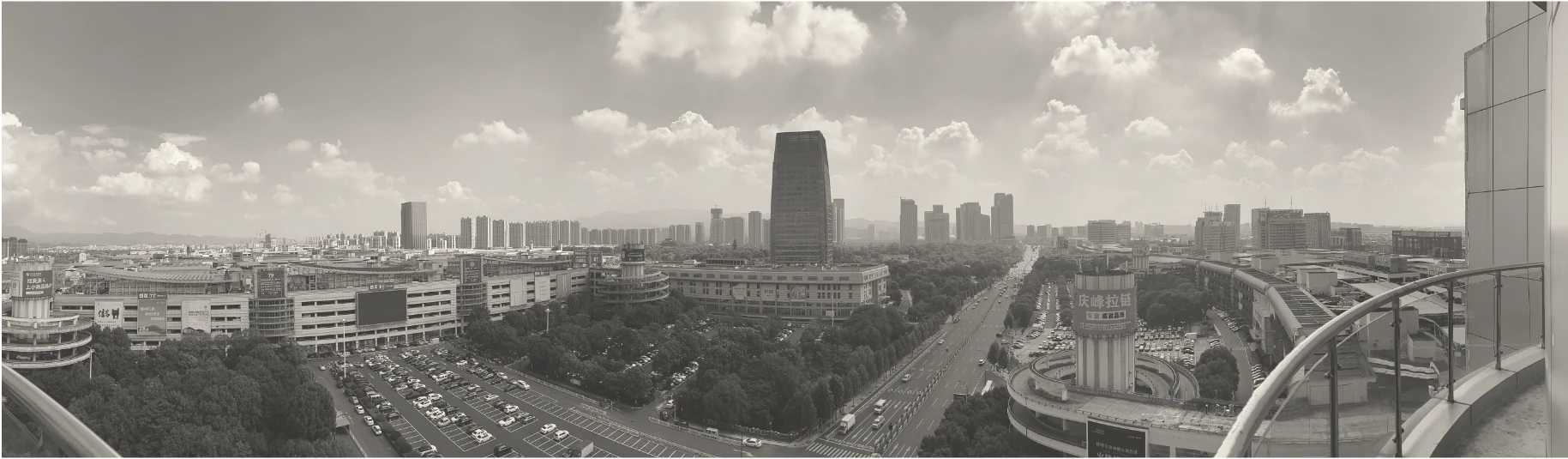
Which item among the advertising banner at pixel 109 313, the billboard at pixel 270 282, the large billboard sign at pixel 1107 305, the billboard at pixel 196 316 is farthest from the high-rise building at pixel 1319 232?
the advertising banner at pixel 109 313

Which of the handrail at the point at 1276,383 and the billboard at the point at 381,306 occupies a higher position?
the handrail at the point at 1276,383

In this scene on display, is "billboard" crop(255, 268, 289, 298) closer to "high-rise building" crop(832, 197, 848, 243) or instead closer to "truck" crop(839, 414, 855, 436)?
"truck" crop(839, 414, 855, 436)

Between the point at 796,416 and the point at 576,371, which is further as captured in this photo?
the point at 576,371

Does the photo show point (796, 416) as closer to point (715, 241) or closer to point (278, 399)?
point (278, 399)

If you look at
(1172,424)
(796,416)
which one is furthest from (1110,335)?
(796,416)

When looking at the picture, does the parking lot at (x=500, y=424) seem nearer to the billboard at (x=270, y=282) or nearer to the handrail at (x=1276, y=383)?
the billboard at (x=270, y=282)

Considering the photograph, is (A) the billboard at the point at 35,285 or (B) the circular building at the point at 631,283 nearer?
(A) the billboard at the point at 35,285
